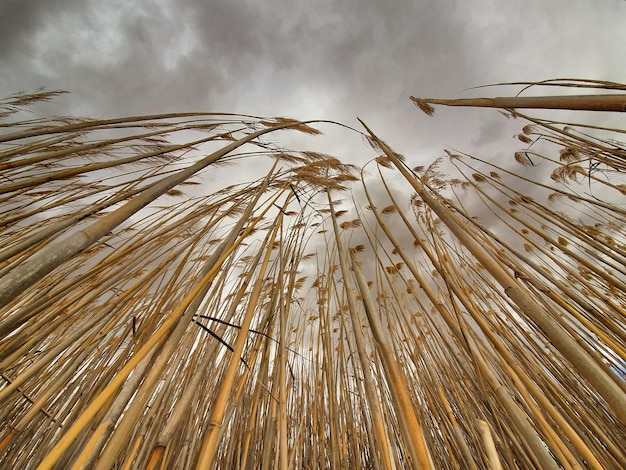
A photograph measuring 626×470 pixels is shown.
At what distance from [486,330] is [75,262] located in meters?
2.14

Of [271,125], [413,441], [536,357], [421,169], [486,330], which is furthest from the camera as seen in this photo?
[421,169]

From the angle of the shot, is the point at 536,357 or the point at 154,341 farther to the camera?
the point at 536,357

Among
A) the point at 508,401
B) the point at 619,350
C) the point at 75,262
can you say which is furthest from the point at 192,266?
the point at 619,350

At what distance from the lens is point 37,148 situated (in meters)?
1.06

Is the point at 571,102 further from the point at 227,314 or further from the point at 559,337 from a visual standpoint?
the point at 227,314

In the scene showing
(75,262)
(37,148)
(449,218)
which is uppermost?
(75,262)

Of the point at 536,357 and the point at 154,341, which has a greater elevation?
the point at 536,357

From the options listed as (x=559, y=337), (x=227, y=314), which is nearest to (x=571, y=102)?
(x=559, y=337)

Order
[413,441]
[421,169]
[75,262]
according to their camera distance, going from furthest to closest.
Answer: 1. [421,169]
2. [75,262]
3. [413,441]

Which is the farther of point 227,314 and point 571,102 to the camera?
point 227,314

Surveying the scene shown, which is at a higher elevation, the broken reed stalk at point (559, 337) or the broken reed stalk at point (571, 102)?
the broken reed stalk at point (571, 102)

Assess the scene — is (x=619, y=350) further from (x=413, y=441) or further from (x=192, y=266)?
(x=192, y=266)

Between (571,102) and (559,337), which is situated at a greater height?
(571,102)

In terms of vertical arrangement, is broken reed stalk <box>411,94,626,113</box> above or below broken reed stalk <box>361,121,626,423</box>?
above
